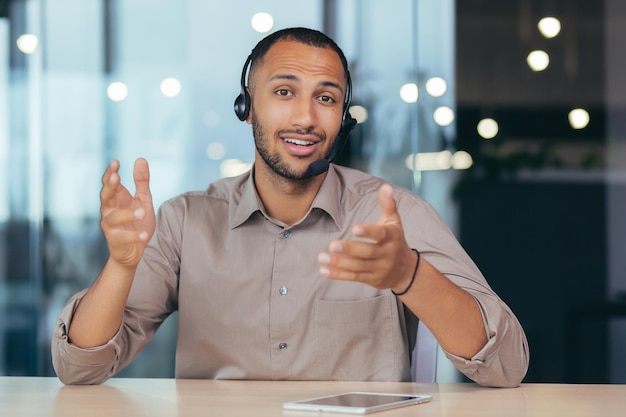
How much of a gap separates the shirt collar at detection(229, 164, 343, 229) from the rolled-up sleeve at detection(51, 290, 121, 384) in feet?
1.28

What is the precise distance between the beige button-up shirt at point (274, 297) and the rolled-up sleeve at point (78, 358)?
7cm

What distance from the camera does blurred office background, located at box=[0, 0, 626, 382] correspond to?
3.50 m

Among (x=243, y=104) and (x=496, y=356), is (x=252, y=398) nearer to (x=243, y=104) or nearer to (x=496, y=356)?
(x=496, y=356)

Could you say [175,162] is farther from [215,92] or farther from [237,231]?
[237,231]

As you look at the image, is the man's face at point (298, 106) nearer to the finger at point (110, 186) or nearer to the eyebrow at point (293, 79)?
the eyebrow at point (293, 79)

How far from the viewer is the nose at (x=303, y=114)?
1.76 metres

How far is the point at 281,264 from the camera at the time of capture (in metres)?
1.79

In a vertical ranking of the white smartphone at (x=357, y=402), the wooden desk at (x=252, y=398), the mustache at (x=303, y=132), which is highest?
the mustache at (x=303, y=132)

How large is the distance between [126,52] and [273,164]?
78.7 inches

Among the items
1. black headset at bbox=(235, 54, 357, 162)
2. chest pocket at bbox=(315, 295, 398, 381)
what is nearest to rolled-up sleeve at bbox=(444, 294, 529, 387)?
chest pocket at bbox=(315, 295, 398, 381)

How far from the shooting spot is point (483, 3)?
11.6 feet

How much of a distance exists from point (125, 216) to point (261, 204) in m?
0.48

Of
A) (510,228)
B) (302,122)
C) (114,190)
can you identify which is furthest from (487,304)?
(510,228)

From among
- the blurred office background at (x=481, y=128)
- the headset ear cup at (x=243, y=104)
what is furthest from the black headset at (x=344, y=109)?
the blurred office background at (x=481, y=128)
